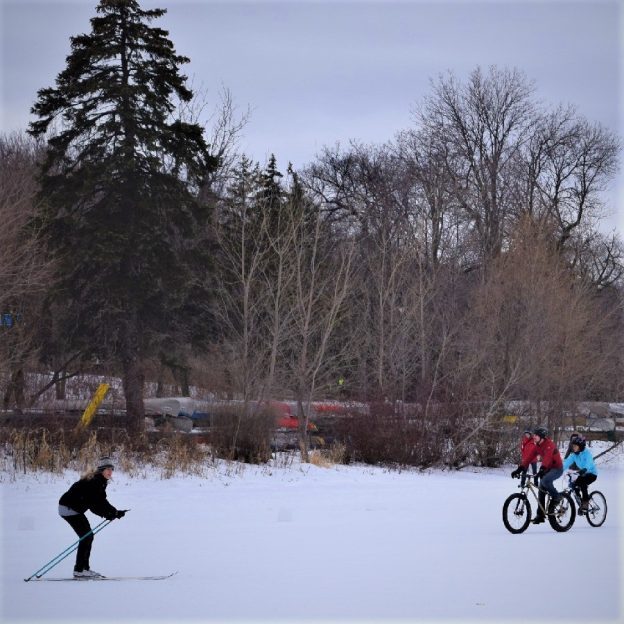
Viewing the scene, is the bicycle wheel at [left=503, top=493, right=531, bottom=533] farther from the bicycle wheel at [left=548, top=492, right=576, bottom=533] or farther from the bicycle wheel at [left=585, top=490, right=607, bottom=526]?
the bicycle wheel at [left=585, top=490, right=607, bottom=526]

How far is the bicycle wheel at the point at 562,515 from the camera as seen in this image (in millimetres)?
18344

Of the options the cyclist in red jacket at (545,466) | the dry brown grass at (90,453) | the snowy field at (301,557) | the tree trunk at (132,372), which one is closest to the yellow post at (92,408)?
the dry brown grass at (90,453)

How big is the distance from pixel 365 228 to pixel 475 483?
24.2 m

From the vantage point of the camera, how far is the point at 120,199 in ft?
108

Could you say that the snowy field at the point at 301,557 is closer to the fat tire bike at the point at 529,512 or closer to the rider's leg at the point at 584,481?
the fat tire bike at the point at 529,512

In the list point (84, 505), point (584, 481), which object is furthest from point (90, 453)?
point (584, 481)

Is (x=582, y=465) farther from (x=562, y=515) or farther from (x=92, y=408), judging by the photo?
(x=92, y=408)

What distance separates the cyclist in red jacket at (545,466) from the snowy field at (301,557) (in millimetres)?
714

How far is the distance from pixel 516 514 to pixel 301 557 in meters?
4.78

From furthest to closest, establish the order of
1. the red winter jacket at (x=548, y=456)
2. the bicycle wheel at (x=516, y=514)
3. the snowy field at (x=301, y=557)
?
the red winter jacket at (x=548, y=456) < the bicycle wheel at (x=516, y=514) < the snowy field at (x=301, y=557)

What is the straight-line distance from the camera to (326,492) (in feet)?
80.8

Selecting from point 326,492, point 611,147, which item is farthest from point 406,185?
point 326,492

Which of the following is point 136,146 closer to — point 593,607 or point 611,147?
point 593,607

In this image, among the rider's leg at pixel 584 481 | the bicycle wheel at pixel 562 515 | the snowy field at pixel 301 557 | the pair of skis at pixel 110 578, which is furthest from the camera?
the rider's leg at pixel 584 481
